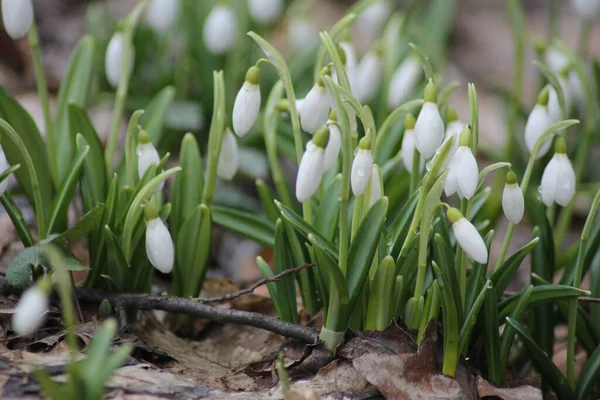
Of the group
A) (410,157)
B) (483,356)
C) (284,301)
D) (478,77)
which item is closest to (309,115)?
(410,157)

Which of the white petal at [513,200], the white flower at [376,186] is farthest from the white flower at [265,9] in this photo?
the white petal at [513,200]

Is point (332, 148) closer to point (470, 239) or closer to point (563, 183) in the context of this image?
point (470, 239)

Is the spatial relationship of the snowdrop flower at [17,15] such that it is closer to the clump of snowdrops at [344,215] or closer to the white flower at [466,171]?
the clump of snowdrops at [344,215]

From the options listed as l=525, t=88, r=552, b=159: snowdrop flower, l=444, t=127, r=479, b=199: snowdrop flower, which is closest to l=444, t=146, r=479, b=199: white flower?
l=444, t=127, r=479, b=199: snowdrop flower

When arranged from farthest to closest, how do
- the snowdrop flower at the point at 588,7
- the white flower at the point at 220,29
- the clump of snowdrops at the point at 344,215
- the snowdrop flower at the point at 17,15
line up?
1. the snowdrop flower at the point at 588,7
2. the white flower at the point at 220,29
3. the snowdrop flower at the point at 17,15
4. the clump of snowdrops at the point at 344,215

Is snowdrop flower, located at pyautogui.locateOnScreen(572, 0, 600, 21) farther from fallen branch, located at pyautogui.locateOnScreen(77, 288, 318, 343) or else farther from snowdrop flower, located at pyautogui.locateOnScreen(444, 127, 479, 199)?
fallen branch, located at pyautogui.locateOnScreen(77, 288, 318, 343)

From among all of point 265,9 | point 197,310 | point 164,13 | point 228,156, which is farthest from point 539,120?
point 164,13
